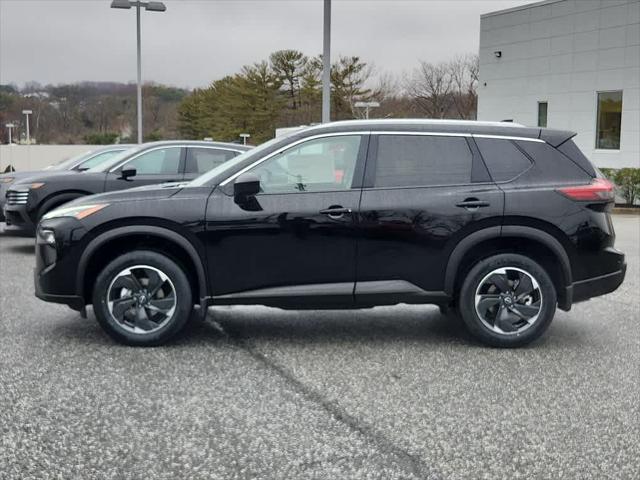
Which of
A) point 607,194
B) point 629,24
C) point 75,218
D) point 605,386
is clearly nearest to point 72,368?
point 75,218

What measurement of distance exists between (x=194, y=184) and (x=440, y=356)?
2335 millimetres

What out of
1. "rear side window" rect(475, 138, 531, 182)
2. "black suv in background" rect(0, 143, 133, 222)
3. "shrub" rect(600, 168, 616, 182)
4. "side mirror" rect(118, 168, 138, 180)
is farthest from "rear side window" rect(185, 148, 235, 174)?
"shrub" rect(600, 168, 616, 182)

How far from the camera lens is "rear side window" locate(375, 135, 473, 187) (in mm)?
6152

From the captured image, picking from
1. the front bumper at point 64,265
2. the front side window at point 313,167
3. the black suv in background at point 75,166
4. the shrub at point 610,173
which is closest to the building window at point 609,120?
the shrub at point 610,173

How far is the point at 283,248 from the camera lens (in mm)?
5973

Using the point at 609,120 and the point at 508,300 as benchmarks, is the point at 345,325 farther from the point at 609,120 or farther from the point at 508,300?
the point at 609,120

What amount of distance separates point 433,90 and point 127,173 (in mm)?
38116

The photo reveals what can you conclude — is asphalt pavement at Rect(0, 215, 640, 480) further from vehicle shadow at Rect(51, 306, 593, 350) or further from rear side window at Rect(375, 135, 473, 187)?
rear side window at Rect(375, 135, 473, 187)

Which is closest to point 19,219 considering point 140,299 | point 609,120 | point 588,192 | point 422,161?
point 140,299

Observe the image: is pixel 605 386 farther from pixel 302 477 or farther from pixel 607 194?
pixel 302 477

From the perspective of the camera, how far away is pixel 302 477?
3.74 m

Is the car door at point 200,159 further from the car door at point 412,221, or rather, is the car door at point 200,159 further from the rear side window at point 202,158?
the car door at point 412,221

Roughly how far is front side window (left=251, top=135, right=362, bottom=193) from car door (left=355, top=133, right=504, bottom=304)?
174mm

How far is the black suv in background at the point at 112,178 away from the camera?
11.6 m
